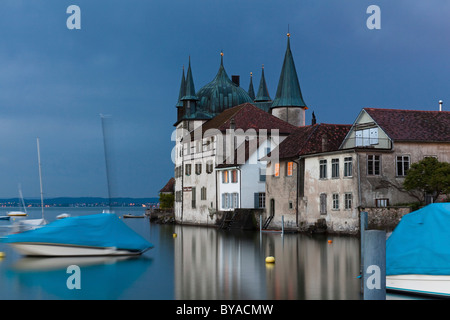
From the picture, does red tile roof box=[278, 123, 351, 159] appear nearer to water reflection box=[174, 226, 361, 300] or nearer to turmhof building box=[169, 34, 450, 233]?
turmhof building box=[169, 34, 450, 233]

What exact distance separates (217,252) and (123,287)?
47.3 ft

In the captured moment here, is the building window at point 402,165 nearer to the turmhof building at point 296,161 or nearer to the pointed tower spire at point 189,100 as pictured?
the turmhof building at point 296,161

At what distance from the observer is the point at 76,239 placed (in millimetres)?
31969

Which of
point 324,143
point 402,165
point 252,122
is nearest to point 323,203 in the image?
point 324,143

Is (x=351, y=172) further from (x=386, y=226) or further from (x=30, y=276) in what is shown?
(x=30, y=276)

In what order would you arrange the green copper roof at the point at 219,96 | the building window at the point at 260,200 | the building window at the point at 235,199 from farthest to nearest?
1. the green copper roof at the point at 219,96
2. the building window at the point at 235,199
3. the building window at the point at 260,200

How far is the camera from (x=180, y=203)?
81188 millimetres

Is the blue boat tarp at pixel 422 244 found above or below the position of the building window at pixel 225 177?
below

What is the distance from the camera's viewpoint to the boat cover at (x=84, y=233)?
1259 inches

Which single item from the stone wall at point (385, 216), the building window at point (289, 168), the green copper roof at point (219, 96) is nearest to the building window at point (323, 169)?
the building window at point (289, 168)

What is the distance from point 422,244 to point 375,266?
519 centimetres

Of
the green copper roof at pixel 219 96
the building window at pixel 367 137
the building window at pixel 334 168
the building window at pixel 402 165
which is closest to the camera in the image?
the building window at pixel 402 165

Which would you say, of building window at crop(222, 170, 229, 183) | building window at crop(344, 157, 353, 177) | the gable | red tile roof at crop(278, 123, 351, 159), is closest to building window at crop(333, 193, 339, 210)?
building window at crop(344, 157, 353, 177)

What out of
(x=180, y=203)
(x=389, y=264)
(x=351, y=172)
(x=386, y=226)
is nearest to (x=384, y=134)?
(x=351, y=172)
